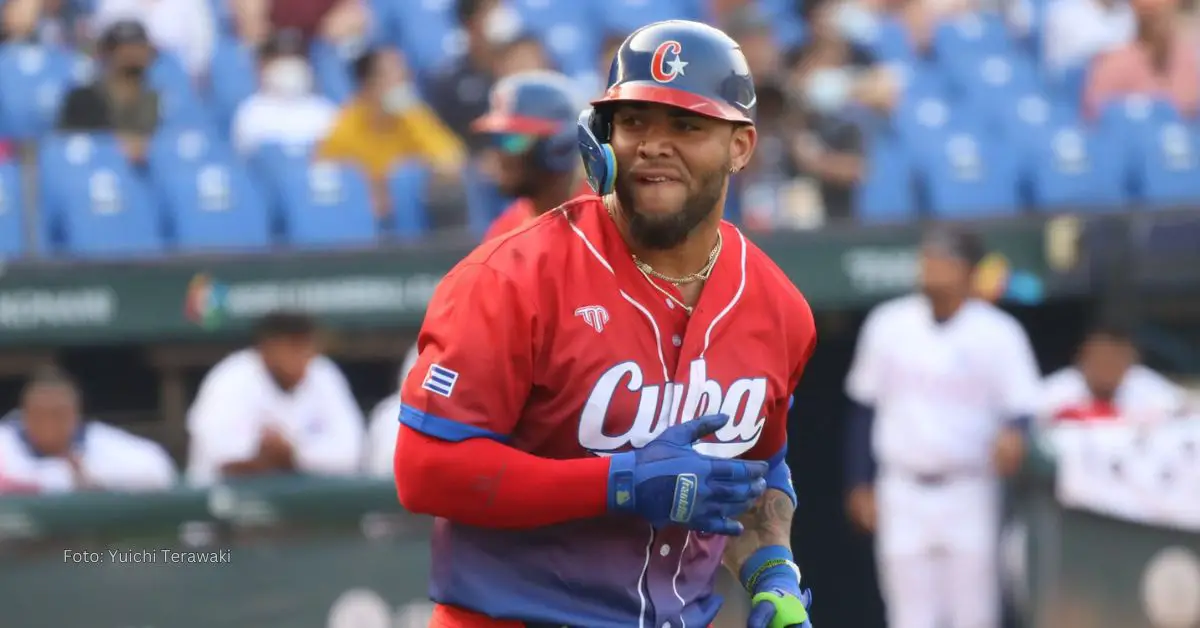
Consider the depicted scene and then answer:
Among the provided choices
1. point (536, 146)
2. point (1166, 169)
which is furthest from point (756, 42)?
point (536, 146)

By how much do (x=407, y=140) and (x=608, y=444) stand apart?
19.2 ft

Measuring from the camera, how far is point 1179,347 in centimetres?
915

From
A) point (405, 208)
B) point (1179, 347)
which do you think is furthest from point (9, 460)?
point (1179, 347)

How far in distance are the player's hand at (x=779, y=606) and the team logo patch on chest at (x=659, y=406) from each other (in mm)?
281

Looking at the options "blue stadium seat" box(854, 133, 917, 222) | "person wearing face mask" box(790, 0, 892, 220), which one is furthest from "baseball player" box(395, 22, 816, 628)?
"blue stadium seat" box(854, 133, 917, 222)

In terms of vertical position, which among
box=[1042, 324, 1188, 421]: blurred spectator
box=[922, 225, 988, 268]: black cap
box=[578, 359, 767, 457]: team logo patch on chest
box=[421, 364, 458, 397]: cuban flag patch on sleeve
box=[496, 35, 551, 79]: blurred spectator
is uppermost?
box=[496, 35, 551, 79]: blurred spectator

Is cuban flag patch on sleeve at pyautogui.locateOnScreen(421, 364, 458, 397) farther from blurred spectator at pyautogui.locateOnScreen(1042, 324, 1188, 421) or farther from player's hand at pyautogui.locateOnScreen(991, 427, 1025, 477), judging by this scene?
blurred spectator at pyautogui.locateOnScreen(1042, 324, 1188, 421)

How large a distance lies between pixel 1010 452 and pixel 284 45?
14.4 ft

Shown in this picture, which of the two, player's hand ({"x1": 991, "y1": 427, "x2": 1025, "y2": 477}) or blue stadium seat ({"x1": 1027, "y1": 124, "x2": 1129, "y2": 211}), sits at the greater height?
blue stadium seat ({"x1": 1027, "y1": 124, "x2": 1129, "y2": 211})

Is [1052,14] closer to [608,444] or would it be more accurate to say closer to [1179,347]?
[1179,347]

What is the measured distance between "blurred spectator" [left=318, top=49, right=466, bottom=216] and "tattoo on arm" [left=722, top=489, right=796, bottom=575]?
5.31 m

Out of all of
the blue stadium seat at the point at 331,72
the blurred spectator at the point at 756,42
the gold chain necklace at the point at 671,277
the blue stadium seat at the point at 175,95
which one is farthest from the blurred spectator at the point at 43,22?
the gold chain necklace at the point at 671,277

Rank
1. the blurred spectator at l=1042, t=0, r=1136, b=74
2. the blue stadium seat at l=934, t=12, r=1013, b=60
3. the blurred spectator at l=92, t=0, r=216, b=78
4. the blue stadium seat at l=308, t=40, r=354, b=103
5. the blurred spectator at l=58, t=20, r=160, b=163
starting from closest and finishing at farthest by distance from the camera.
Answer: the blurred spectator at l=58, t=20, r=160, b=163, the blue stadium seat at l=308, t=40, r=354, b=103, the blurred spectator at l=92, t=0, r=216, b=78, the blurred spectator at l=1042, t=0, r=1136, b=74, the blue stadium seat at l=934, t=12, r=1013, b=60

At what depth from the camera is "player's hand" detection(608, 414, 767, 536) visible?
3010 millimetres
